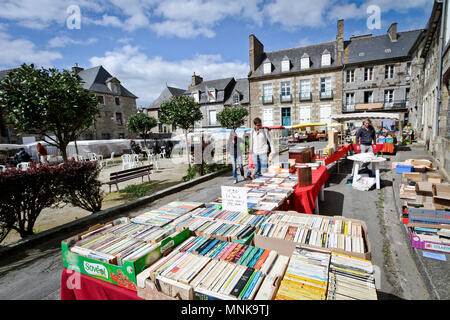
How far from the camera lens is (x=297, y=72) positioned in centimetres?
Result: 2845

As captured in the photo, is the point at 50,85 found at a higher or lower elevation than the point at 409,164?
higher

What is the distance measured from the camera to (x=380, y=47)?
85.4 feet

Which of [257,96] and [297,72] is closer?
[297,72]

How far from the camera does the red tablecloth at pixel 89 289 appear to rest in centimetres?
174

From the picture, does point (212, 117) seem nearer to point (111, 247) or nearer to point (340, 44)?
point (340, 44)

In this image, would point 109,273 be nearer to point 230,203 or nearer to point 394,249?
point 230,203

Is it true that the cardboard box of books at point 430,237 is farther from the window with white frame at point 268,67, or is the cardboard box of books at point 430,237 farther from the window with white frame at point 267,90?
the window with white frame at point 268,67

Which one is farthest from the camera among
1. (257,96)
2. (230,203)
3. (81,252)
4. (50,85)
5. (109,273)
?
(257,96)

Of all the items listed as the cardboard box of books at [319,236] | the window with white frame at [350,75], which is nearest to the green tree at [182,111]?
the cardboard box of books at [319,236]

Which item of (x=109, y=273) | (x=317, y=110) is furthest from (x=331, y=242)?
(x=317, y=110)

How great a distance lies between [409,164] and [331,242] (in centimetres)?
733

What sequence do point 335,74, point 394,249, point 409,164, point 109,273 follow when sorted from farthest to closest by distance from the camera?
point 335,74
point 409,164
point 394,249
point 109,273

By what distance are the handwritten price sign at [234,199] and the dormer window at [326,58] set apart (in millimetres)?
29797
